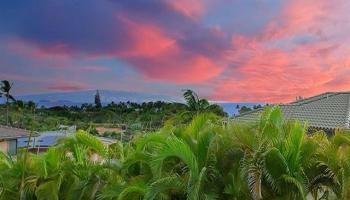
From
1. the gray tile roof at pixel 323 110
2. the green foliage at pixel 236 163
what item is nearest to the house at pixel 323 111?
the gray tile roof at pixel 323 110

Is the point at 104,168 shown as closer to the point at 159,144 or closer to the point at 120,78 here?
the point at 159,144

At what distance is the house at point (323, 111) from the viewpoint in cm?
1848

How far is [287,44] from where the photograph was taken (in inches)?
739

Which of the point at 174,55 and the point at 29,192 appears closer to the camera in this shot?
the point at 29,192

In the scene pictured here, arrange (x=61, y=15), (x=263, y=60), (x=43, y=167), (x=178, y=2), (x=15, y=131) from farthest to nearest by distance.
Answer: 1. (x=15, y=131)
2. (x=263, y=60)
3. (x=61, y=15)
4. (x=178, y=2)
5. (x=43, y=167)

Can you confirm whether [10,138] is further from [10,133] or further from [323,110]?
[323,110]

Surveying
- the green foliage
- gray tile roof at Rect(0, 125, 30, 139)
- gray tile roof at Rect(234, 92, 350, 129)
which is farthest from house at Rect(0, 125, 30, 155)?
the green foliage

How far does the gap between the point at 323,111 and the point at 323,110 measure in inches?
6.7

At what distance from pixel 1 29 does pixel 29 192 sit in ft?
34.7

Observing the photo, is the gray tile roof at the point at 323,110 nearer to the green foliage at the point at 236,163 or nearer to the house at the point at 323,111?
the house at the point at 323,111

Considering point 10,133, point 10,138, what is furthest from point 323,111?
point 10,133

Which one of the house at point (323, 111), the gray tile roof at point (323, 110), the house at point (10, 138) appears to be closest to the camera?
the house at point (323, 111)

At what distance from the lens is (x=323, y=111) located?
20641 mm

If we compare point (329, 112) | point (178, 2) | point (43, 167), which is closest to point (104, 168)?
point (43, 167)
